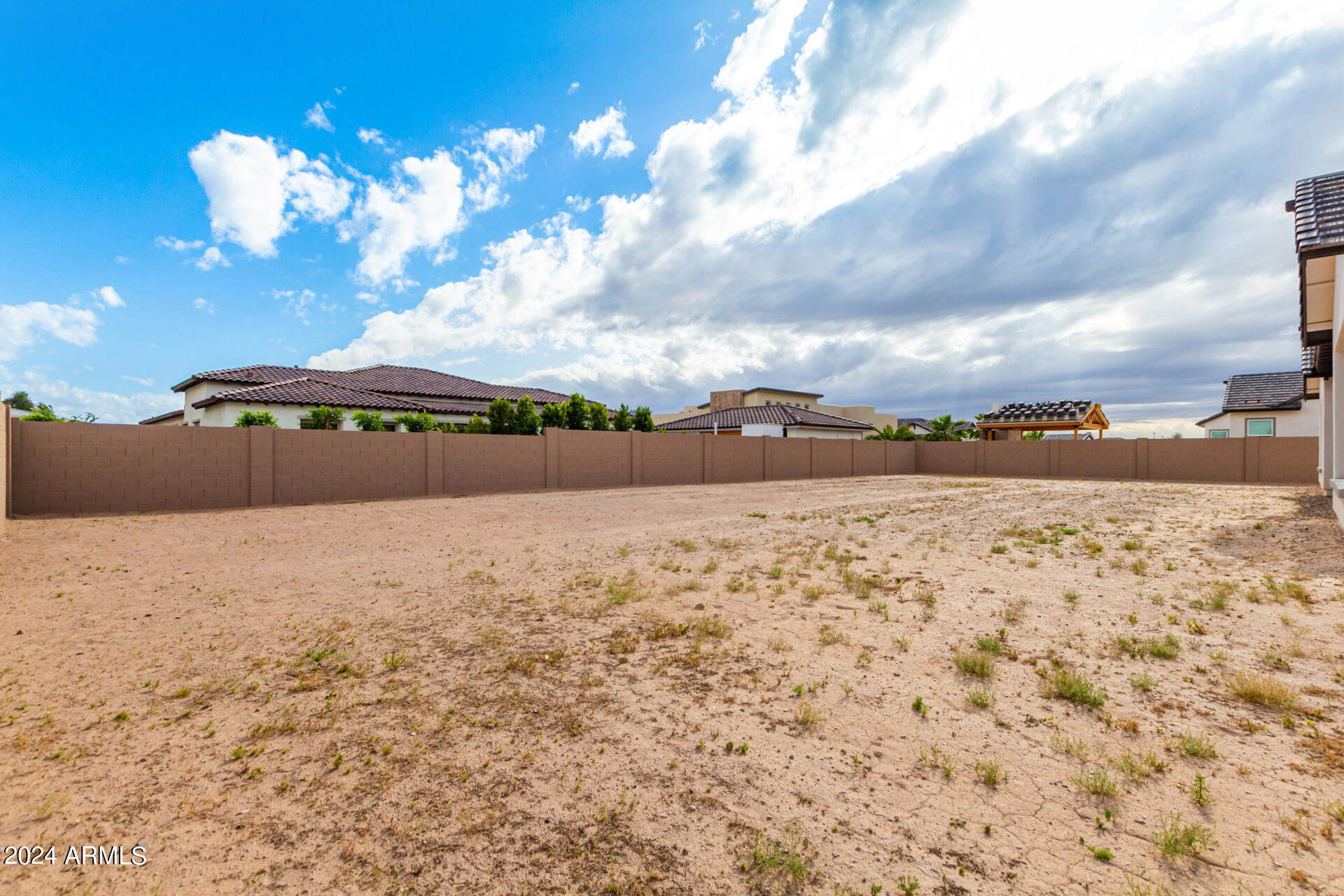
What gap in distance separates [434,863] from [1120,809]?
259cm

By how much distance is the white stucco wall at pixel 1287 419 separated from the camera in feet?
74.8

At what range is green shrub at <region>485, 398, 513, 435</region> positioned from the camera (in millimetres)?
18500

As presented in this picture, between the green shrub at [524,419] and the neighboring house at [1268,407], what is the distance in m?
26.5

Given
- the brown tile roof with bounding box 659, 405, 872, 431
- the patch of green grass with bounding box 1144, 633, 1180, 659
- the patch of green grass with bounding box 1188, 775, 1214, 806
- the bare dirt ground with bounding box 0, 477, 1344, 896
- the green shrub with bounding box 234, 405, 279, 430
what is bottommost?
the bare dirt ground with bounding box 0, 477, 1344, 896

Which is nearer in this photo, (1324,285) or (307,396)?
(1324,285)

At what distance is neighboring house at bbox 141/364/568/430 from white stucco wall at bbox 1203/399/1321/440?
32.5m

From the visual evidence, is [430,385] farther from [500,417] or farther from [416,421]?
[500,417]

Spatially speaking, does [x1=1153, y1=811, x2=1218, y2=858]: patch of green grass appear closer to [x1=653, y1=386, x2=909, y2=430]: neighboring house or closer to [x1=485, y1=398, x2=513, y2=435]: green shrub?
[x1=485, y1=398, x2=513, y2=435]: green shrub

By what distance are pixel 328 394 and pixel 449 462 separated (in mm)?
10415

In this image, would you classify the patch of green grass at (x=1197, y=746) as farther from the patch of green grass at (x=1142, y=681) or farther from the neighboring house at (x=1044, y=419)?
the neighboring house at (x=1044, y=419)

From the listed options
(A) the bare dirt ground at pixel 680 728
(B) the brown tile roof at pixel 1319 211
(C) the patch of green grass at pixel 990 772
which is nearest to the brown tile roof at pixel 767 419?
(B) the brown tile roof at pixel 1319 211

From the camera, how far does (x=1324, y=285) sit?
8031 millimetres

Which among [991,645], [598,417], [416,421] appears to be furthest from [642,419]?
A: [991,645]

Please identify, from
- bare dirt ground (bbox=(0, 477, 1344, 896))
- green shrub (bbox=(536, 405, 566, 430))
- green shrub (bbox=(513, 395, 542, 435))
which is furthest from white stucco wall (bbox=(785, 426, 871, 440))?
bare dirt ground (bbox=(0, 477, 1344, 896))
